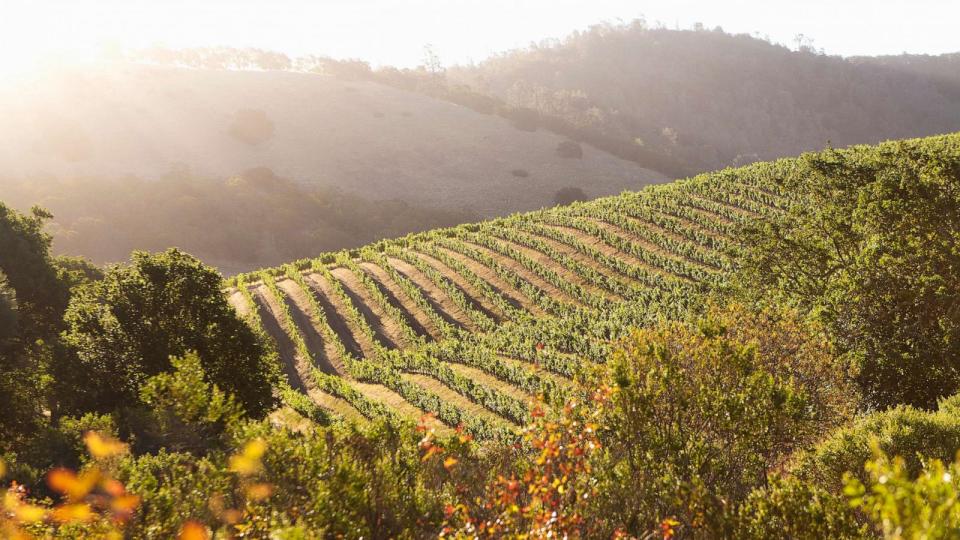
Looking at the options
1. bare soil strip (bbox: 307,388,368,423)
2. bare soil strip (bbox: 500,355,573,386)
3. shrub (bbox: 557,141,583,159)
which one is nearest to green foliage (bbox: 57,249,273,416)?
bare soil strip (bbox: 307,388,368,423)

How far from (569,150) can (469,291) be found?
307ft

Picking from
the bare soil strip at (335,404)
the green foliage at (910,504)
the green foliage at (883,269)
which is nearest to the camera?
the green foliage at (910,504)

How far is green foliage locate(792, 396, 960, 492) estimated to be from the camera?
49.5 ft

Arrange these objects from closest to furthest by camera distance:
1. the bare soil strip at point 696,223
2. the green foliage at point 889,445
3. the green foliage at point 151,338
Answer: the green foliage at point 889,445, the green foliage at point 151,338, the bare soil strip at point 696,223

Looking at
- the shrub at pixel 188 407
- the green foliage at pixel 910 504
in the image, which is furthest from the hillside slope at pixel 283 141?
the green foliage at pixel 910 504

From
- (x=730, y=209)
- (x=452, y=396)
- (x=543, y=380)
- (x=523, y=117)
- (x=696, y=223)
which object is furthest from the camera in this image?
(x=523, y=117)

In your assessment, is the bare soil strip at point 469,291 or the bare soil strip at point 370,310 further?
the bare soil strip at point 469,291

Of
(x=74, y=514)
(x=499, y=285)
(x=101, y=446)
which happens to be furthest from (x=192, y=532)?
(x=499, y=285)

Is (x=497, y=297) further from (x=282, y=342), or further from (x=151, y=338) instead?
(x=151, y=338)

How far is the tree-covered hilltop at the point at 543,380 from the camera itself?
11141 mm

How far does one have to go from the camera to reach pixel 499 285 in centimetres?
4769

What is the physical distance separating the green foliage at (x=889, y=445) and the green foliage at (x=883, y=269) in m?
6.40

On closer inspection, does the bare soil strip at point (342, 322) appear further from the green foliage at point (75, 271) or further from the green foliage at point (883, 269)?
the green foliage at point (883, 269)

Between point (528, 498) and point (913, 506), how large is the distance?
8375mm
